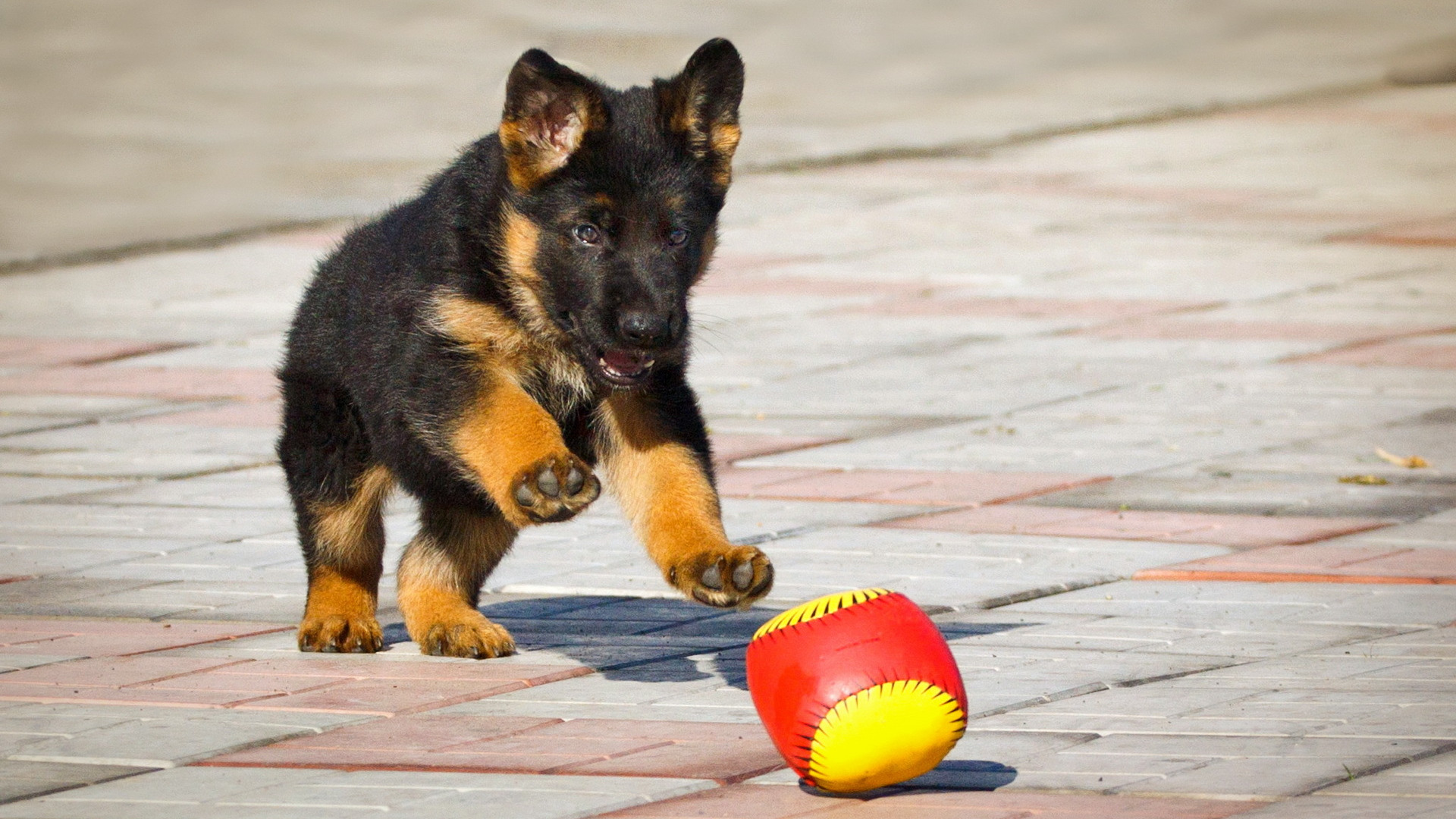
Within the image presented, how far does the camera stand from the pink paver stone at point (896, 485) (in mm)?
8188

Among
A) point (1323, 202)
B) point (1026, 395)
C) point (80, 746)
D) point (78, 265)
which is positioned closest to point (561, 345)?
A: point (80, 746)

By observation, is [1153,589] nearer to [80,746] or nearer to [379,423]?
[379,423]

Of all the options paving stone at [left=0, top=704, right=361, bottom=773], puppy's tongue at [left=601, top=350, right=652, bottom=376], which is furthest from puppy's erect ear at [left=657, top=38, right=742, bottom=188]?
paving stone at [left=0, top=704, right=361, bottom=773]

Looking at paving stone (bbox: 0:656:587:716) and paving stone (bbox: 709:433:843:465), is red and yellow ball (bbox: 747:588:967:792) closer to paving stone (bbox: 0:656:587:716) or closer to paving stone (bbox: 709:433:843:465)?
paving stone (bbox: 0:656:587:716)

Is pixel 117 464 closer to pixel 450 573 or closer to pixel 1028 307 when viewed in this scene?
pixel 450 573

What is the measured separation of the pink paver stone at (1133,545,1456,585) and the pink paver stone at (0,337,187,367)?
6.87 meters

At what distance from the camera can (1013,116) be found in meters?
23.4

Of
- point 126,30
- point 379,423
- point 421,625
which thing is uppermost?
point 379,423

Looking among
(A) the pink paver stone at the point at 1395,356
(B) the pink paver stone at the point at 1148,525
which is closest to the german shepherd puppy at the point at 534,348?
(B) the pink paver stone at the point at 1148,525

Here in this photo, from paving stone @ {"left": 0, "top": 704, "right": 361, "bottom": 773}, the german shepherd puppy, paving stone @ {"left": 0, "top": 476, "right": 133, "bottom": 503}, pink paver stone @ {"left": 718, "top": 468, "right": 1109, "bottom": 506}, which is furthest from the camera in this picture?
paving stone @ {"left": 0, "top": 476, "right": 133, "bottom": 503}

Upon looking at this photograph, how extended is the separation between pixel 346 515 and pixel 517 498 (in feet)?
3.89

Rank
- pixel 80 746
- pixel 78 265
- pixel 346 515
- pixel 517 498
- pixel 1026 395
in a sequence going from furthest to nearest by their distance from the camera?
pixel 78 265
pixel 1026 395
pixel 346 515
pixel 517 498
pixel 80 746

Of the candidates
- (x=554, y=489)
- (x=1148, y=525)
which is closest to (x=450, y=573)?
(x=554, y=489)

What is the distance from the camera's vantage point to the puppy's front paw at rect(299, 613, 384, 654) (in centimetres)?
599
